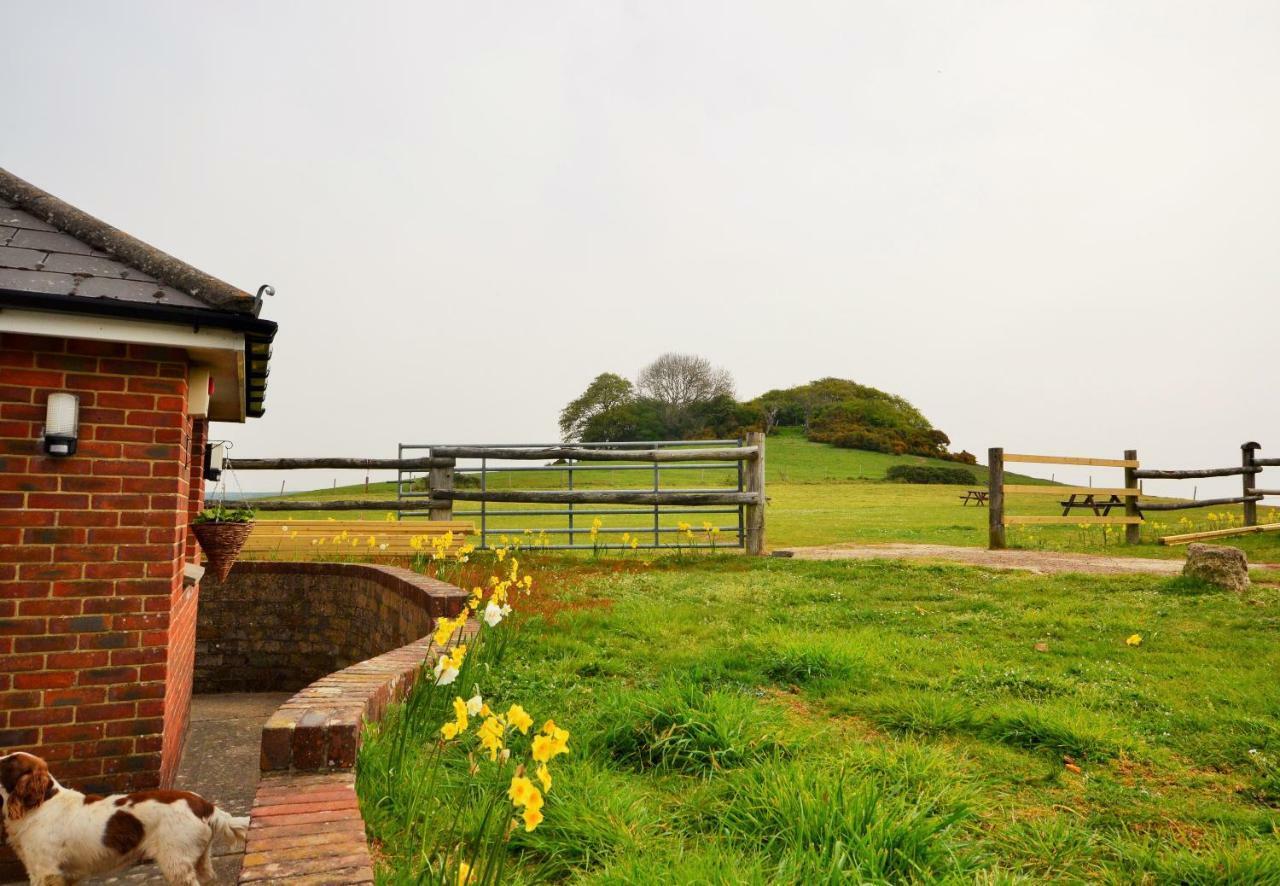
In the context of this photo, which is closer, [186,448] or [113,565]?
[113,565]

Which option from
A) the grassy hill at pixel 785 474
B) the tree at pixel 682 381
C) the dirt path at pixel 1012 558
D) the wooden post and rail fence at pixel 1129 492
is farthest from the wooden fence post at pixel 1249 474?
the tree at pixel 682 381

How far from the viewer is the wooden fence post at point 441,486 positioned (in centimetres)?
1012

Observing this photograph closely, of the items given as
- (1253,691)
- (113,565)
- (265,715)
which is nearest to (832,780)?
Answer: (1253,691)

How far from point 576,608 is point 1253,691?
4552 millimetres

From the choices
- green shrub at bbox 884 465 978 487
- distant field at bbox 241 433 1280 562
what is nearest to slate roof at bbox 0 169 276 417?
distant field at bbox 241 433 1280 562

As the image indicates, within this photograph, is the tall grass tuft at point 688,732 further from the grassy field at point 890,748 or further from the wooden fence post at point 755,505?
the wooden fence post at point 755,505

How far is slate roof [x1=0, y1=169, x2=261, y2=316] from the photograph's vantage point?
3.48 m

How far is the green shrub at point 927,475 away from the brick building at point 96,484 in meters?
41.6

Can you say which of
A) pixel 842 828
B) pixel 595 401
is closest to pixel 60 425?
pixel 842 828

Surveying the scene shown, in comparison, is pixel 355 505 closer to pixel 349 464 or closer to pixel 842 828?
pixel 349 464

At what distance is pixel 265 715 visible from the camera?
7020 mm

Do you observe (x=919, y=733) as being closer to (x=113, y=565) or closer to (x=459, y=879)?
(x=459, y=879)

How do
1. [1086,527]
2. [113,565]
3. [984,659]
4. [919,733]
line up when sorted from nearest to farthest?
[919,733] < [113,565] < [984,659] < [1086,527]

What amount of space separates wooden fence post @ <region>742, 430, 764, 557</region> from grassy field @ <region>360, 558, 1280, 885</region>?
4.03 metres
